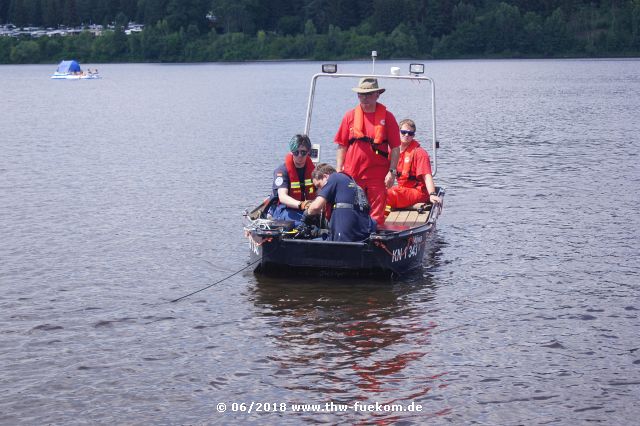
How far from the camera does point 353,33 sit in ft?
499

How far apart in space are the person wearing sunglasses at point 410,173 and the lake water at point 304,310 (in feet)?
3.31

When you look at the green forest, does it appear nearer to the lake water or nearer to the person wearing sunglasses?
the lake water

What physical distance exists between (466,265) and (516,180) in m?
10.2

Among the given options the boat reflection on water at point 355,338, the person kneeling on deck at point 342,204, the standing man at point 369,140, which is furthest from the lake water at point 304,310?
the standing man at point 369,140

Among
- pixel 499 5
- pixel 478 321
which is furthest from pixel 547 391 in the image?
pixel 499 5

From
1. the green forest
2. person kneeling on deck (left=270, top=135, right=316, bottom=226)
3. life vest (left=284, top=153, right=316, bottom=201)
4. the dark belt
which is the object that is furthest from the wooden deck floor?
the green forest

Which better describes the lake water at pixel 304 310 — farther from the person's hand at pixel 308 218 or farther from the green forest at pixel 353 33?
the green forest at pixel 353 33

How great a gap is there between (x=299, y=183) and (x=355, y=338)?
3087 millimetres

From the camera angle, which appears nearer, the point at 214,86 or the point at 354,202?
the point at 354,202

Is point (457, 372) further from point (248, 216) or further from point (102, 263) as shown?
point (102, 263)

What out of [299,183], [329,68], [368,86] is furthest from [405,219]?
[368,86]

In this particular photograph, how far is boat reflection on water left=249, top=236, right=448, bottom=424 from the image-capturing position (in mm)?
10047

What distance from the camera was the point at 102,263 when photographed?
15938mm

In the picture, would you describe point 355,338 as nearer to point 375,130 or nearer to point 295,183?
point 295,183
